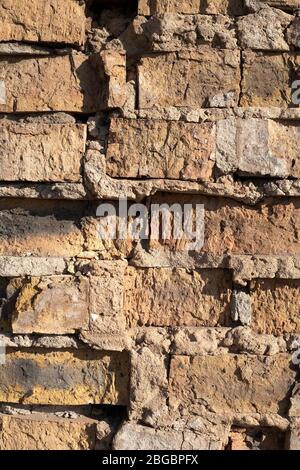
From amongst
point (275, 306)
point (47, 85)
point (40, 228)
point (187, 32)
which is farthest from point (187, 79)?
point (275, 306)

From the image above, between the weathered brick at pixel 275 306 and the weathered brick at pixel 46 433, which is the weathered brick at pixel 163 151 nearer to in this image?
the weathered brick at pixel 275 306

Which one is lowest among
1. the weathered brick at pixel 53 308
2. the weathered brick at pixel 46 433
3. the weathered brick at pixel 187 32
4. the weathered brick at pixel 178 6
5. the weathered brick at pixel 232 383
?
the weathered brick at pixel 46 433

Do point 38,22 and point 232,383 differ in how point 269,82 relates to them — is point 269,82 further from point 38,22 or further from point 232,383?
point 232,383

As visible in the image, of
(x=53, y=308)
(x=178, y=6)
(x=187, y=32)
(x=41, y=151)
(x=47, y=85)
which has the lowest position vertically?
(x=53, y=308)

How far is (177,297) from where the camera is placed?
7.22ft

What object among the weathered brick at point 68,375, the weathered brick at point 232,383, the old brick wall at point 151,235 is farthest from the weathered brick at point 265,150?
the weathered brick at point 68,375

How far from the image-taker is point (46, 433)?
2197 millimetres

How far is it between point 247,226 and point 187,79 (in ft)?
2.05

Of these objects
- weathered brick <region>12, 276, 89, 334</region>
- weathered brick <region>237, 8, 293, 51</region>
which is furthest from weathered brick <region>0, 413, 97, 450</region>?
weathered brick <region>237, 8, 293, 51</region>

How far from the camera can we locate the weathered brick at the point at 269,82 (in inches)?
85.7

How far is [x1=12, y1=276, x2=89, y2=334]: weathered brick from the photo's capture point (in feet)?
6.97

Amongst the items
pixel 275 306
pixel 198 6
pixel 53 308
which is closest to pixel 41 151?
pixel 53 308

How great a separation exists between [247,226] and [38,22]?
114 centimetres

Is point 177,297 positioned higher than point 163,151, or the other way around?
point 163,151
